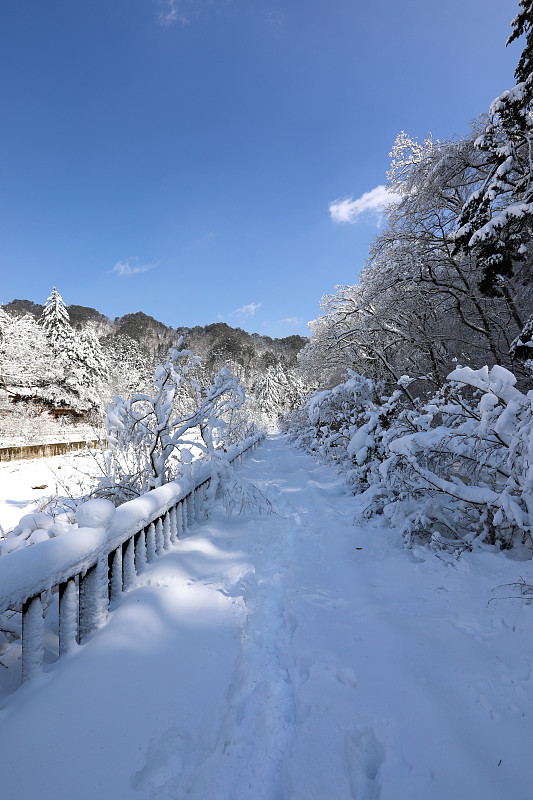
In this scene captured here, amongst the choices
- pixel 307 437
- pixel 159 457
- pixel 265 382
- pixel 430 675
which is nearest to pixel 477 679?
pixel 430 675

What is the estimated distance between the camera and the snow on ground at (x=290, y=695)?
1396mm

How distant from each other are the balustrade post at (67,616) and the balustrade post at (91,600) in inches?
5.8

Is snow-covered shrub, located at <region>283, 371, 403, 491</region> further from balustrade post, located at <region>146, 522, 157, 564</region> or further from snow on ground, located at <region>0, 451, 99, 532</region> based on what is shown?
snow on ground, located at <region>0, 451, 99, 532</region>

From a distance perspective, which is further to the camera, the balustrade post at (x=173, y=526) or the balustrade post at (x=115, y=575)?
the balustrade post at (x=173, y=526)

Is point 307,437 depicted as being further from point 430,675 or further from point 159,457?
point 430,675

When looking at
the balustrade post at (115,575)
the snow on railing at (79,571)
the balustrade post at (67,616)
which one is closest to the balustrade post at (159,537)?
the snow on railing at (79,571)

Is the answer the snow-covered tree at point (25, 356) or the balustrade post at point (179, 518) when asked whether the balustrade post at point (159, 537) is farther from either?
the snow-covered tree at point (25, 356)

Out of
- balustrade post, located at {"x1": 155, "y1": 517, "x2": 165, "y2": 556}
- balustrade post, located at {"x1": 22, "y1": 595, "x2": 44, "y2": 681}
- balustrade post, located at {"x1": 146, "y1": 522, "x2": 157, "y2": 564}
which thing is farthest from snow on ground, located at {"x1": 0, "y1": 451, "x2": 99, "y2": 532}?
balustrade post, located at {"x1": 22, "y1": 595, "x2": 44, "y2": 681}

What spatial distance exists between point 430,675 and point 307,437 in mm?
14774

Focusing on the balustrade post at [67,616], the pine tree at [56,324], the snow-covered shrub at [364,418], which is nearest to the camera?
the balustrade post at [67,616]

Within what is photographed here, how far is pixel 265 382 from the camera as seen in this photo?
50.1m

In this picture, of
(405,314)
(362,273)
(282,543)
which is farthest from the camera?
(362,273)

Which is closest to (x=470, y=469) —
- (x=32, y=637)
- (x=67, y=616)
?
(x=67, y=616)

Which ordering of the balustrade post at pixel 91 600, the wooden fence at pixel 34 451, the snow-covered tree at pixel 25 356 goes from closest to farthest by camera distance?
the balustrade post at pixel 91 600 < the wooden fence at pixel 34 451 < the snow-covered tree at pixel 25 356
